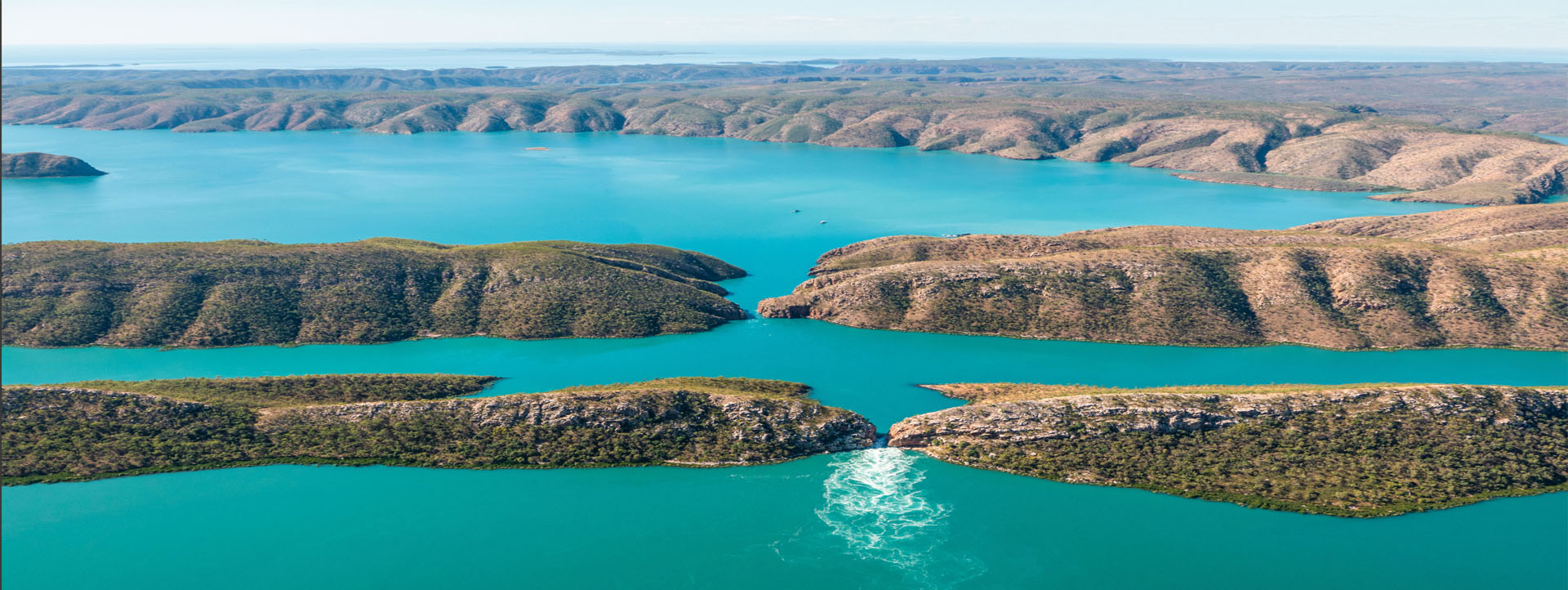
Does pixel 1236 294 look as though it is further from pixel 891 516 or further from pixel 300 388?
pixel 300 388

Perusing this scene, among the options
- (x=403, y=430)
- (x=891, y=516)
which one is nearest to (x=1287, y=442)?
(x=891, y=516)

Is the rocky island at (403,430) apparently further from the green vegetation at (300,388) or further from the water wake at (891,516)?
the water wake at (891,516)

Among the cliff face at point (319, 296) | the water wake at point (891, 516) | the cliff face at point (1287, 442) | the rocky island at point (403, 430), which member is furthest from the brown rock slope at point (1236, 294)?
the water wake at point (891, 516)

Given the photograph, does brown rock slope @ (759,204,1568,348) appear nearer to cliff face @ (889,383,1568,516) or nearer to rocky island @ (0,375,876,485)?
cliff face @ (889,383,1568,516)

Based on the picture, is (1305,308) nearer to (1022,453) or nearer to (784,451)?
(1022,453)

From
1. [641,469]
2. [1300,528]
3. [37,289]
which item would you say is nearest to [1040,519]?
[1300,528]
